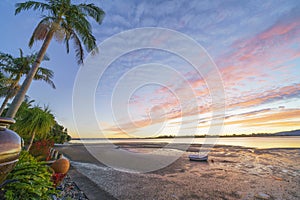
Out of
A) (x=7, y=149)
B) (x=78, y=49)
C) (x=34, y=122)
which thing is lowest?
(x=7, y=149)

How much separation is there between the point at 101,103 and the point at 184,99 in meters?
8.17

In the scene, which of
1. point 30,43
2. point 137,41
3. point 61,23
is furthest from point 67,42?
point 137,41

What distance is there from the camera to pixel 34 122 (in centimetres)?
736

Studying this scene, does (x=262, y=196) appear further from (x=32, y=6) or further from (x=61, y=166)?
(x=32, y=6)

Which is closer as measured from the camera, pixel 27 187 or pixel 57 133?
pixel 27 187

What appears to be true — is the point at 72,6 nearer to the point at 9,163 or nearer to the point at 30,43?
the point at 30,43

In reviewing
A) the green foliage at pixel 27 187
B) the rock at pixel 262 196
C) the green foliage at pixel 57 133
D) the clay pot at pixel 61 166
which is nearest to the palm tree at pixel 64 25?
the clay pot at pixel 61 166

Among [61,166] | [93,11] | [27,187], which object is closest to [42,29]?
[93,11]

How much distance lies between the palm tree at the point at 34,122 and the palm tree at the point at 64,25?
979 mm

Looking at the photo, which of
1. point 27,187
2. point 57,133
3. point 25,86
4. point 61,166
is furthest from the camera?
point 57,133

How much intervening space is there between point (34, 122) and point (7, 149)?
22.3 feet

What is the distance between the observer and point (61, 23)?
30.7ft

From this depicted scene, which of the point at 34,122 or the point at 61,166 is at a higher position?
the point at 34,122

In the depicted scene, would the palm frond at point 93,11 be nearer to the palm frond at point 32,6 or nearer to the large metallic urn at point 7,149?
the palm frond at point 32,6
